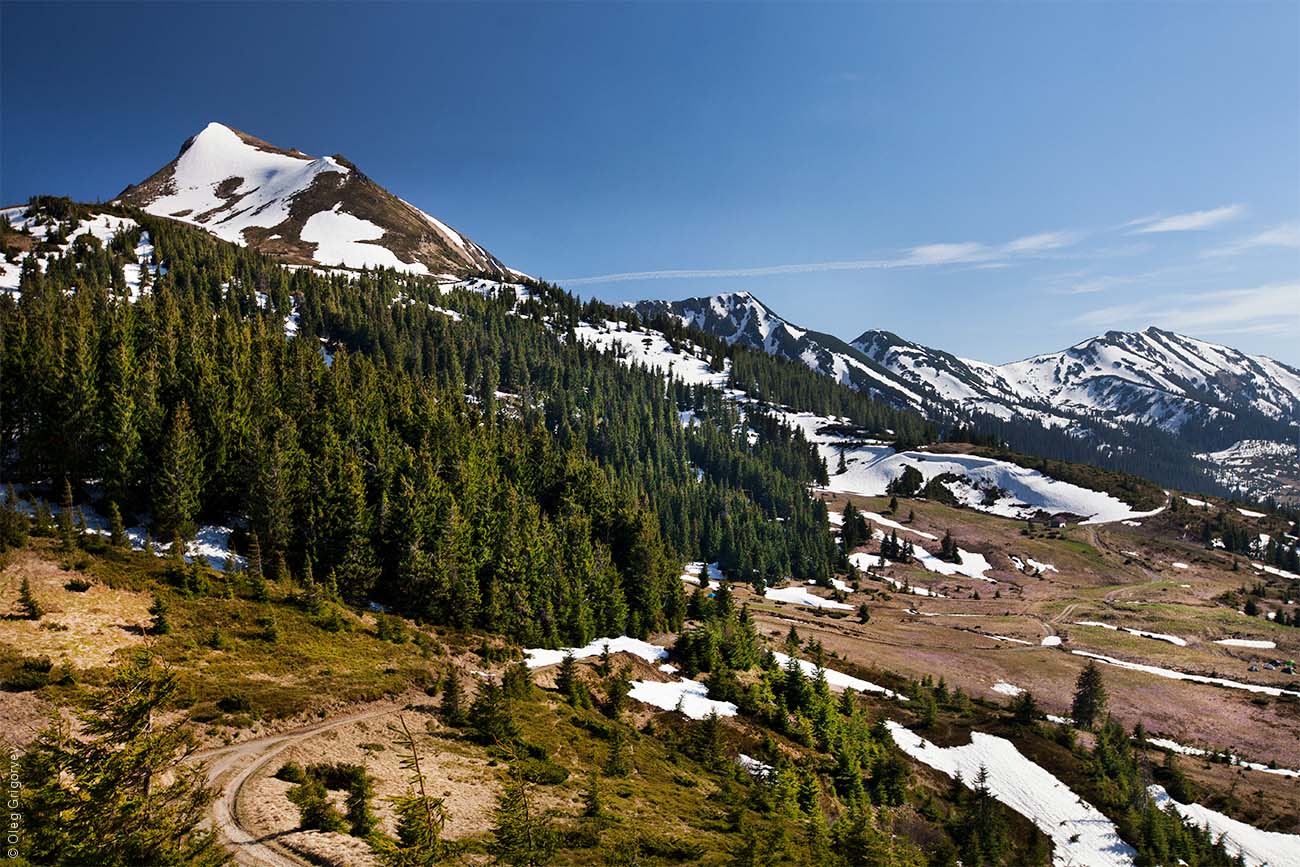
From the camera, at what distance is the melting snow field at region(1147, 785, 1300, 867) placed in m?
45.1

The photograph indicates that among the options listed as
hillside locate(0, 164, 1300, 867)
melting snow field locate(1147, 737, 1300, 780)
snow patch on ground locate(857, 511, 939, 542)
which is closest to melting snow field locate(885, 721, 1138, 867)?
hillside locate(0, 164, 1300, 867)

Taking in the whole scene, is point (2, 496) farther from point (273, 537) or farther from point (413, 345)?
point (413, 345)

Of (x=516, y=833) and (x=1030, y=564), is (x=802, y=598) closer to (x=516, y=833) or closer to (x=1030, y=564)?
(x=1030, y=564)

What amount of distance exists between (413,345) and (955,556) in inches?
6443

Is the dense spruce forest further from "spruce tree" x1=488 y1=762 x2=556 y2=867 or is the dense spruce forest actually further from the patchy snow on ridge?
the patchy snow on ridge

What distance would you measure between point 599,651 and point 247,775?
35.4m

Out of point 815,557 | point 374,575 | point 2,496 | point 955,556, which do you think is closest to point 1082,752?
point 374,575

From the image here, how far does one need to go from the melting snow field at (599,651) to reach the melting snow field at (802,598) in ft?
195

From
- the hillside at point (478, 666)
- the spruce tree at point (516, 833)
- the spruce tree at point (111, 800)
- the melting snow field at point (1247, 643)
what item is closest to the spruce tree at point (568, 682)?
the hillside at point (478, 666)

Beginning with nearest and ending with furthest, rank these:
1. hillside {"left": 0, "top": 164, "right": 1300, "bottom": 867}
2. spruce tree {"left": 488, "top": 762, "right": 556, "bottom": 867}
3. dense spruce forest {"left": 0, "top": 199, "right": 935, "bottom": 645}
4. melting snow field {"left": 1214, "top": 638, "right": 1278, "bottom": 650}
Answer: spruce tree {"left": 488, "top": 762, "right": 556, "bottom": 867}
hillside {"left": 0, "top": 164, "right": 1300, "bottom": 867}
dense spruce forest {"left": 0, "top": 199, "right": 935, "bottom": 645}
melting snow field {"left": 1214, "top": 638, "right": 1278, "bottom": 650}

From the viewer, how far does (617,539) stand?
3132 inches

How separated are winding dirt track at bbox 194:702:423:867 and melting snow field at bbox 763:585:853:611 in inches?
3723

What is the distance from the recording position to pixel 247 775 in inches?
979

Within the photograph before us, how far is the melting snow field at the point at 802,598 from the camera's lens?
11600 centimetres
